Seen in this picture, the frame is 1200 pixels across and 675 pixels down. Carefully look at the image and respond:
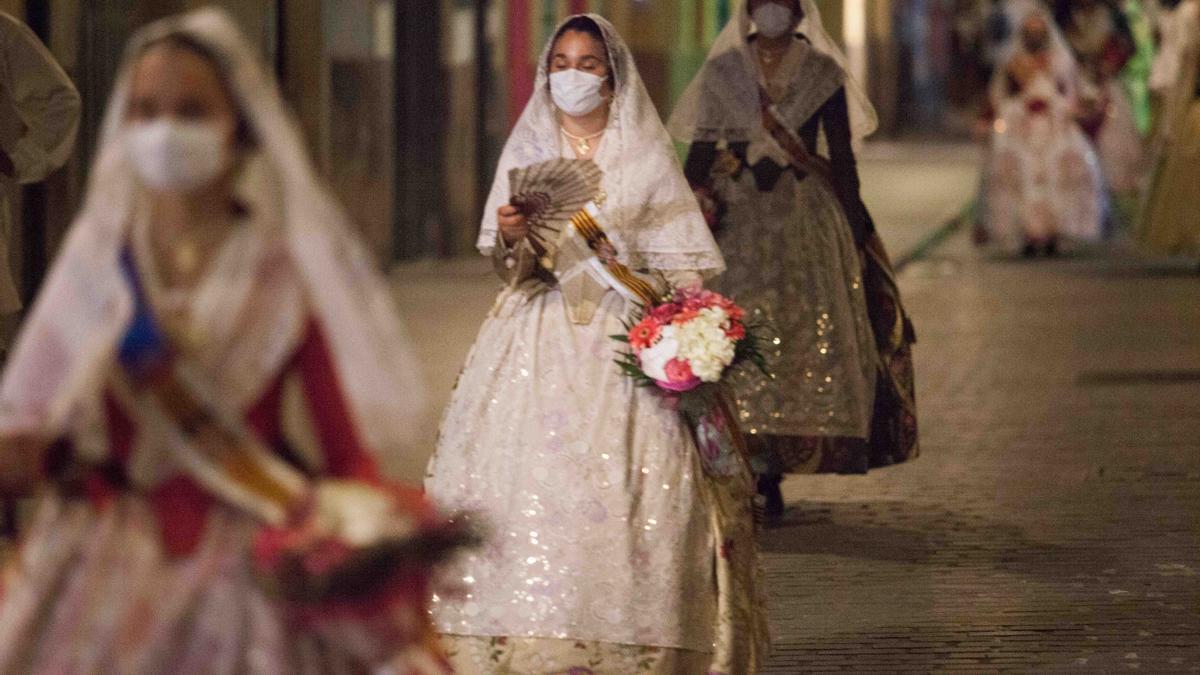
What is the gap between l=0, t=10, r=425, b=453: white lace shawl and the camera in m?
4.01

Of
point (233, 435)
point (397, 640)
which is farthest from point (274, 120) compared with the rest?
point (397, 640)

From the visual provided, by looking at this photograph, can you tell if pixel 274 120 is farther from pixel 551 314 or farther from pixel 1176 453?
pixel 1176 453

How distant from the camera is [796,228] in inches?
363

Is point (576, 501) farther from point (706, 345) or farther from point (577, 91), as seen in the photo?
point (577, 91)

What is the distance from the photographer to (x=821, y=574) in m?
8.62

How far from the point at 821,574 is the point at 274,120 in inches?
192

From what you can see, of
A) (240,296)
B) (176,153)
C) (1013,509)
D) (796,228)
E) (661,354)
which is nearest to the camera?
(176,153)

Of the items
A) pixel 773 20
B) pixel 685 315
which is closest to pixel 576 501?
pixel 685 315

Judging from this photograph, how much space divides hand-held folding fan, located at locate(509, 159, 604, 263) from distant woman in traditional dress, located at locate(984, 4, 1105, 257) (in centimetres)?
1477

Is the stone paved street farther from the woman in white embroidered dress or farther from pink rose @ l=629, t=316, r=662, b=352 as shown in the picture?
pink rose @ l=629, t=316, r=662, b=352

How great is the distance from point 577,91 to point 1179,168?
45.4 feet

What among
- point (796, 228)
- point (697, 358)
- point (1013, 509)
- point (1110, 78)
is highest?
point (697, 358)

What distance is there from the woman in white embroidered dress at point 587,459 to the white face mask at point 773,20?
232 centimetres

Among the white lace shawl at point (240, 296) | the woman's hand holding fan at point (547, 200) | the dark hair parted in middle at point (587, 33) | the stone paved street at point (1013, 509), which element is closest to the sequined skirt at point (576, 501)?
the woman's hand holding fan at point (547, 200)
